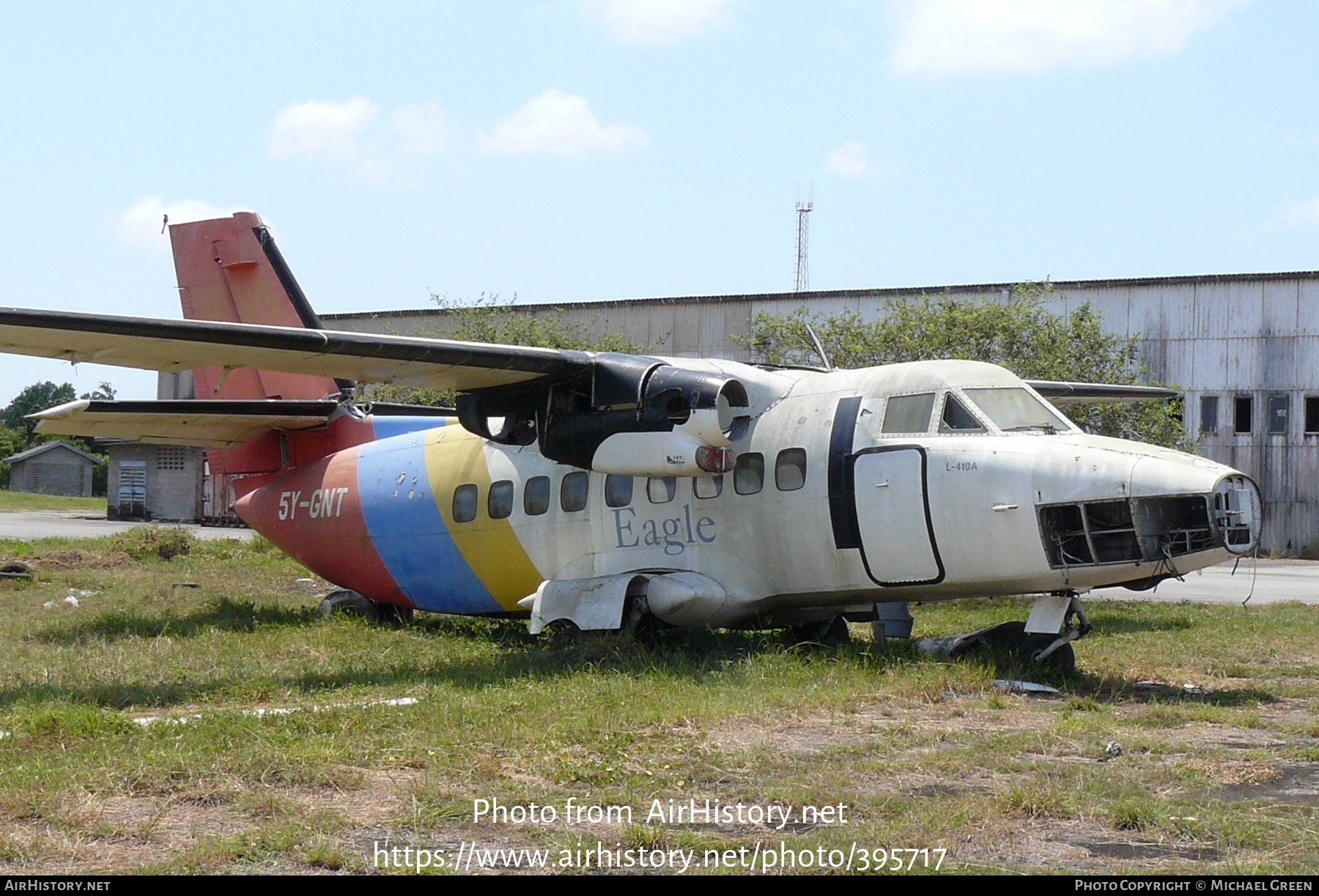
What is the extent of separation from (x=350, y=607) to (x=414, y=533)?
2065 mm

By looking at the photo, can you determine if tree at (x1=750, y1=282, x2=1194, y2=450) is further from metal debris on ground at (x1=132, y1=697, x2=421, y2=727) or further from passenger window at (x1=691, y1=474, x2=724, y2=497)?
metal debris on ground at (x1=132, y1=697, x2=421, y2=727)

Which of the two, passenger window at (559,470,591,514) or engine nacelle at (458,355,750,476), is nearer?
engine nacelle at (458,355,750,476)

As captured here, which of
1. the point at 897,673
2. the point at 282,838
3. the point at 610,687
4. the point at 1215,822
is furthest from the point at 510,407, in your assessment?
the point at 1215,822

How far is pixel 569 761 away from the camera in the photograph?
26.2 ft

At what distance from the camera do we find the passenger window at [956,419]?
1156 cm

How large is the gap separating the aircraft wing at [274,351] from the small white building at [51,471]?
263 feet

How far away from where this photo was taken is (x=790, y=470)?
1249 centimetres

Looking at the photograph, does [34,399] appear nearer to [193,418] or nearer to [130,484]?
[130,484]

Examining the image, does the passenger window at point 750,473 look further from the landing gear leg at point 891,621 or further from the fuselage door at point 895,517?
the landing gear leg at point 891,621

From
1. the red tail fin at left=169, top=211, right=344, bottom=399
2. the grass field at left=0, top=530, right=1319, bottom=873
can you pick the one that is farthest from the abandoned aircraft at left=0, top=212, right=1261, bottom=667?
the red tail fin at left=169, top=211, right=344, bottom=399

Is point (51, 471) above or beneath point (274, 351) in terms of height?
beneath

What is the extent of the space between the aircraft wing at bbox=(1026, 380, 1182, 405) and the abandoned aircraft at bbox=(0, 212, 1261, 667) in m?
0.11

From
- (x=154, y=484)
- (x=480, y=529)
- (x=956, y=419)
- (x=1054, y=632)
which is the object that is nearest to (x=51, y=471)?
(x=154, y=484)

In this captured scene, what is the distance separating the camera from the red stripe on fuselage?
1617cm
